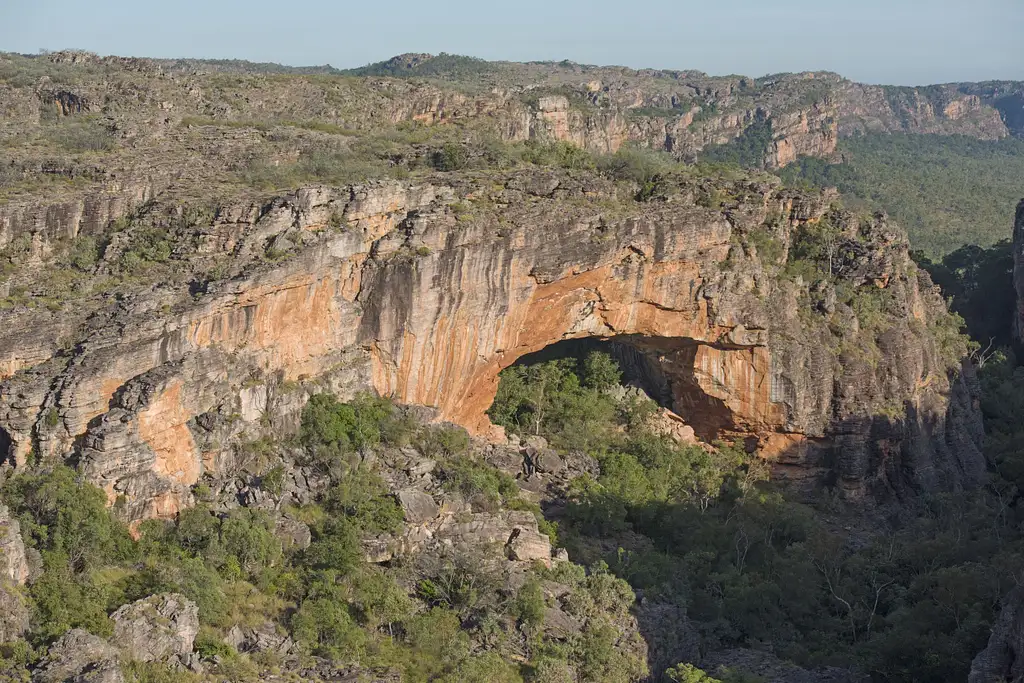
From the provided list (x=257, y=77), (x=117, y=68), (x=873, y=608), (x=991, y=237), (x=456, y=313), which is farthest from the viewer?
(x=991, y=237)

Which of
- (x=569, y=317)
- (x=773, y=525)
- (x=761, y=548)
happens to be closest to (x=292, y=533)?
(x=569, y=317)

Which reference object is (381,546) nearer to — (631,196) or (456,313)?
(456,313)

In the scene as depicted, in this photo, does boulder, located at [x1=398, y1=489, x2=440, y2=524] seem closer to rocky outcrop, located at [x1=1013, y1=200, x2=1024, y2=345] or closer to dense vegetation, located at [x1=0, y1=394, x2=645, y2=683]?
dense vegetation, located at [x1=0, y1=394, x2=645, y2=683]

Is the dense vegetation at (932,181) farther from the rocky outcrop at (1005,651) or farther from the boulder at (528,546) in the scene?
the rocky outcrop at (1005,651)

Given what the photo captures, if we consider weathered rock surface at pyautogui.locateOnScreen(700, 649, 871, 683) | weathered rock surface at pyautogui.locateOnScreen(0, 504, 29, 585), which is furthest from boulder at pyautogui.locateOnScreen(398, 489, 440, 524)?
weathered rock surface at pyautogui.locateOnScreen(0, 504, 29, 585)

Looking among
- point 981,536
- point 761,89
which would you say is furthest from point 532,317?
point 761,89

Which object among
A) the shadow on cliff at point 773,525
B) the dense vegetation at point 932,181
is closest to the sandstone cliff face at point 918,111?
the dense vegetation at point 932,181

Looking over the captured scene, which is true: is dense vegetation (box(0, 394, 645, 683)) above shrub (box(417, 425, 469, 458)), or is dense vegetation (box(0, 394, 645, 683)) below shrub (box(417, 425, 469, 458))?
below
